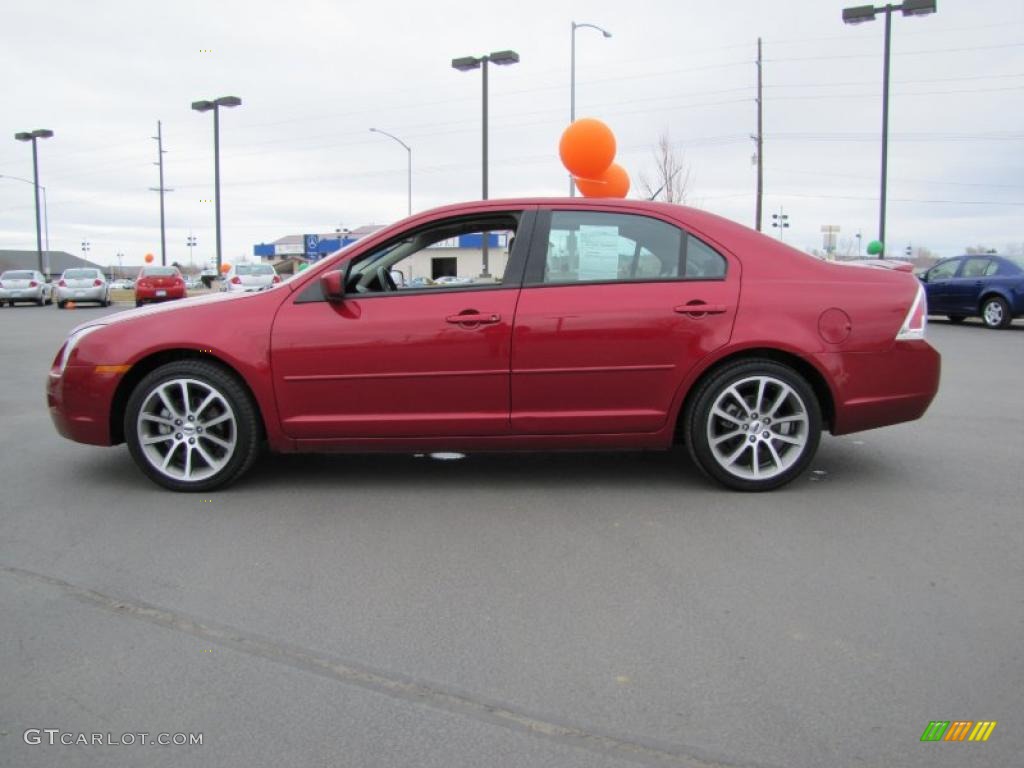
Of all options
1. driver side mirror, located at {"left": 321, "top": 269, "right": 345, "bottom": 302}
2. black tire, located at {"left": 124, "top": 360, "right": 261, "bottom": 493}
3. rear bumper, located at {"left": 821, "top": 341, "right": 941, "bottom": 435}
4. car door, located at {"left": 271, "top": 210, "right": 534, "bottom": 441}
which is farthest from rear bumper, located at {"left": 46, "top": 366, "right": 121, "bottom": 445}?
rear bumper, located at {"left": 821, "top": 341, "right": 941, "bottom": 435}

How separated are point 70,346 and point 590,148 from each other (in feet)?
31.3

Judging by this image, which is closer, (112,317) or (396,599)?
(396,599)

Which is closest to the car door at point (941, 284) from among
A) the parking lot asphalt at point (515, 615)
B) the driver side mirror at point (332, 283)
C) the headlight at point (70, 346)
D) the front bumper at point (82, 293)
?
the parking lot asphalt at point (515, 615)

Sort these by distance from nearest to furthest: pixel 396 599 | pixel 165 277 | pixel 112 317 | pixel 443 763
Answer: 1. pixel 443 763
2. pixel 396 599
3. pixel 112 317
4. pixel 165 277

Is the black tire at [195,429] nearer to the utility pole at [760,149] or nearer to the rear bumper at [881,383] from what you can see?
the rear bumper at [881,383]

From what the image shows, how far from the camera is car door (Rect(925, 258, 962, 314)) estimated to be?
1848cm

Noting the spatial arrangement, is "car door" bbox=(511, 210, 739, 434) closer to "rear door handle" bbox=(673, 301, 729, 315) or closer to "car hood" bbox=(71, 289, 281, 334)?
"rear door handle" bbox=(673, 301, 729, 315)

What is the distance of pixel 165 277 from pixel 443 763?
94.6 feet

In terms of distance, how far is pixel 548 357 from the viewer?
184 inches

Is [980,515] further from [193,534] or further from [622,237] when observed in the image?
[193,534]

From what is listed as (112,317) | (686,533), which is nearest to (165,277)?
(112,317)

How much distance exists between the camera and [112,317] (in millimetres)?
5168

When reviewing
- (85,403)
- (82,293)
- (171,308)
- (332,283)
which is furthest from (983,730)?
(82,293)

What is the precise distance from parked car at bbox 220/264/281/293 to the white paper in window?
21043 millimetres
